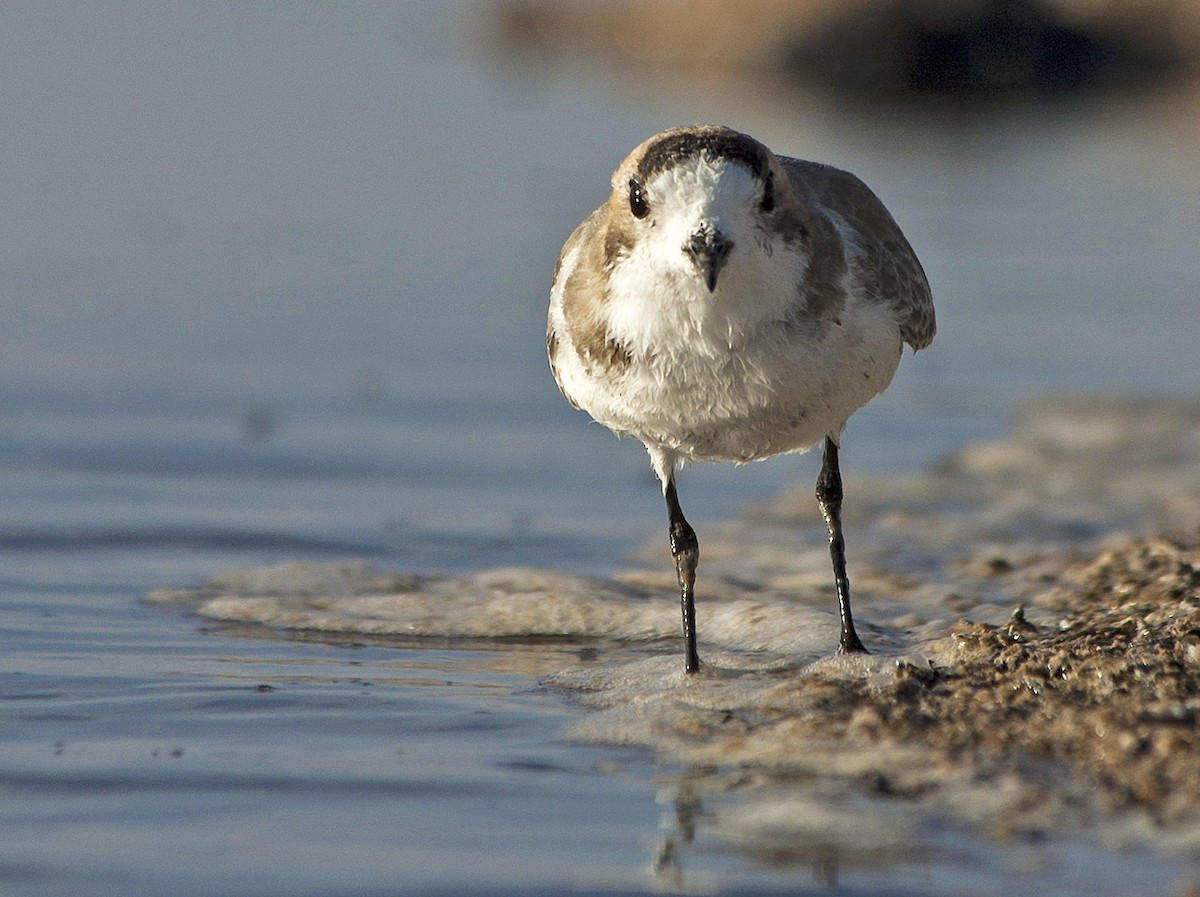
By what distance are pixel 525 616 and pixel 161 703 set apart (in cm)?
165

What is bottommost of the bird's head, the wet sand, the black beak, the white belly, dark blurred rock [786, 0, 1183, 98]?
the wet sand

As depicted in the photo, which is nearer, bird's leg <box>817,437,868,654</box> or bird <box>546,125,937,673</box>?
bird <box>546,125,937,673</box>

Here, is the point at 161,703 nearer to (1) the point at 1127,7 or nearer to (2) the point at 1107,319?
(2) the point at 1107,319

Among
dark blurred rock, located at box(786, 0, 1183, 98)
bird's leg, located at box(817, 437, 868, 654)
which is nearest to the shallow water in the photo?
bird's leg, located at box(817, 437, 868, 654)

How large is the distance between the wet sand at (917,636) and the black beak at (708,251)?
4.34ft

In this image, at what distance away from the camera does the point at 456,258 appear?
1392cm

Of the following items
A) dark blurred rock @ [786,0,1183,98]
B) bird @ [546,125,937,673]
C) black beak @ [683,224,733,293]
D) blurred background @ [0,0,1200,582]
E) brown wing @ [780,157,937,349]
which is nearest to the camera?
black beak @ [683,224,733,293]

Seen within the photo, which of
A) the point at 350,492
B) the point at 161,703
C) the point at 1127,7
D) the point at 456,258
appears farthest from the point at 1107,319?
the point at 1127,7

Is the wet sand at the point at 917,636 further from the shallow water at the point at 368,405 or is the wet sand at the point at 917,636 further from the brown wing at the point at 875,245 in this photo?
the brown wing at the point at 875,245

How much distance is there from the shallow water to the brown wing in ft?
5.09

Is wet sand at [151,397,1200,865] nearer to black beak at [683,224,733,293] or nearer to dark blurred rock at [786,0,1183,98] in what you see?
black beak at [683,224,733,293]

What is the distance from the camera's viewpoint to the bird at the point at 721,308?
5383mm

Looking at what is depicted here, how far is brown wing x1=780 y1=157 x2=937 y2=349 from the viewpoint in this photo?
6.26 metres

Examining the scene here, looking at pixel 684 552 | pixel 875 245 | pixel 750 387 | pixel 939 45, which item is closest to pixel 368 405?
pixel 684 552
